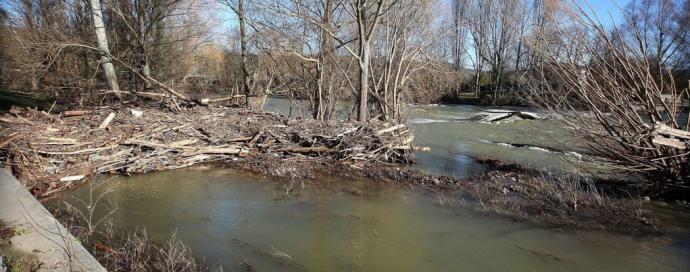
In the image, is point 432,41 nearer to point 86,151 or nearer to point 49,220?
point 86,151

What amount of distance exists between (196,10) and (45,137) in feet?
31.9

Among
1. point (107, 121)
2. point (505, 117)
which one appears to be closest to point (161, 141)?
point (107, 121)

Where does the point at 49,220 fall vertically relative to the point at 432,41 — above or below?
below

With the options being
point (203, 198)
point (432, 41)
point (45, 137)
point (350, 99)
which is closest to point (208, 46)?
point (350, 99)

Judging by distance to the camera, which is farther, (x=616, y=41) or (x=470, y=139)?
(x=470, y=139)

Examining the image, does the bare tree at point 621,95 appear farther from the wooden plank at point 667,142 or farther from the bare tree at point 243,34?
the bare tree at point 243,34

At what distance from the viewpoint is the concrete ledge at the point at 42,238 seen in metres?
4.15

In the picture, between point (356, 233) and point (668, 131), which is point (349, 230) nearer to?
point (356, 233)

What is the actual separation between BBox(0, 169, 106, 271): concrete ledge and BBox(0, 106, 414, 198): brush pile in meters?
2.47

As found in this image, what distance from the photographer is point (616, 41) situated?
9.02 metres

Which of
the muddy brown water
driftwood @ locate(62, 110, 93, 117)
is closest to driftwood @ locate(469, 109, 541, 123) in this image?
the muddy brown water

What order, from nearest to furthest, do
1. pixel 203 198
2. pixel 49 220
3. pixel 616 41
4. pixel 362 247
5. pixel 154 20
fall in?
pixel 49 220
pixel 362 247
pixel 203 198
pixel 616 41
pixel 154 20

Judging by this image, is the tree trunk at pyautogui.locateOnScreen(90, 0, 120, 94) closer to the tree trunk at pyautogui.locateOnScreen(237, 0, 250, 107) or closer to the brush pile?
the brush pile

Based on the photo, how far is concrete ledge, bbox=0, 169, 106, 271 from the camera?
4148 millimetres
